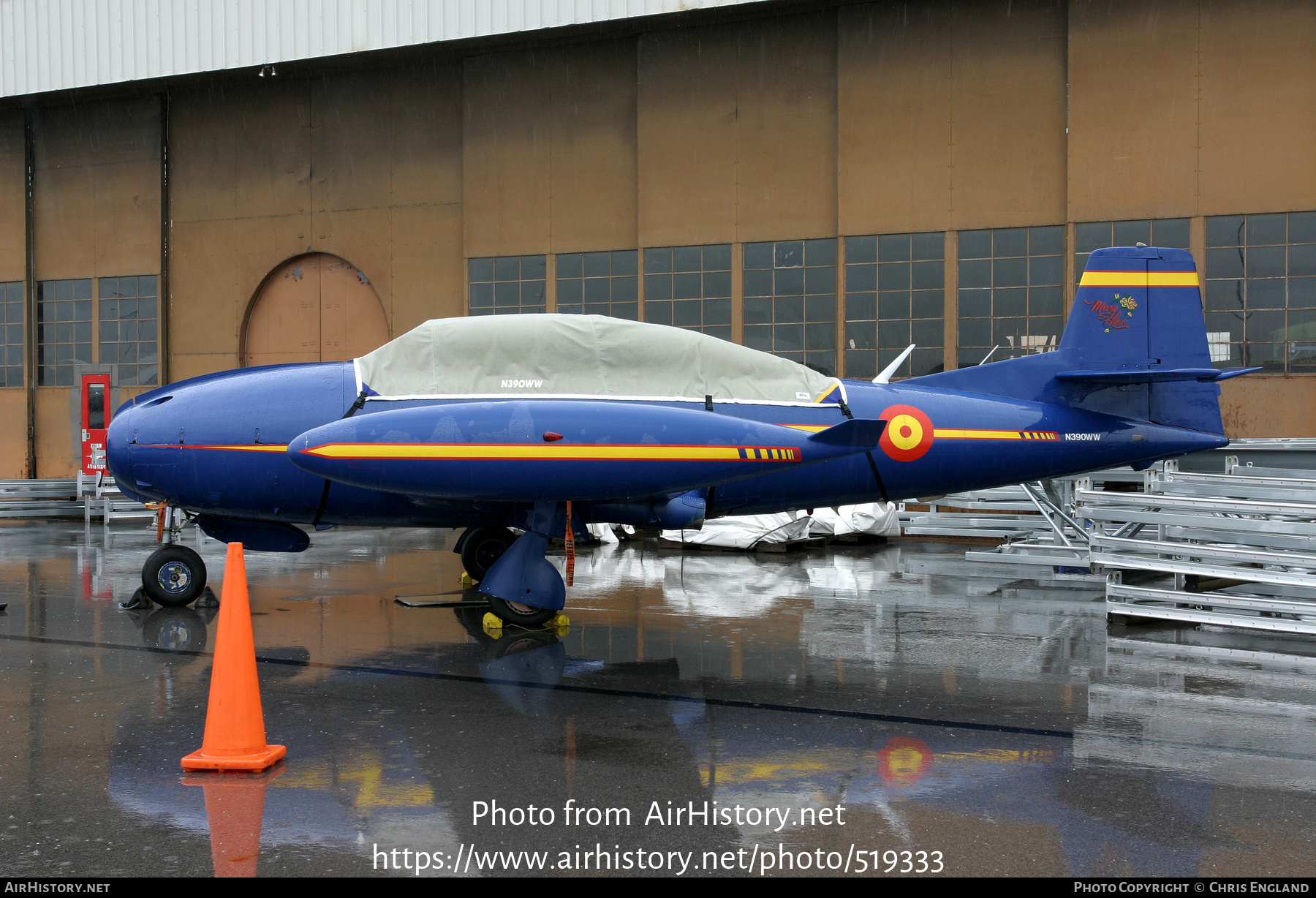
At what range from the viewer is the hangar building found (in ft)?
52.3

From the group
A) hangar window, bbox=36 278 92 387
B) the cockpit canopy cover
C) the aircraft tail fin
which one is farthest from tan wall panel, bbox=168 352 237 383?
the aircraft tail fin

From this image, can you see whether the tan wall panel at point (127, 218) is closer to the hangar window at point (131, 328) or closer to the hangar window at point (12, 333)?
the hangar window at point (131, 328)

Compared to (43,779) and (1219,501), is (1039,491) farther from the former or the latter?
(43,779)

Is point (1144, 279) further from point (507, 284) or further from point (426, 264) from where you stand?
point (426, 264)

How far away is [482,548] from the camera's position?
35.7 feet

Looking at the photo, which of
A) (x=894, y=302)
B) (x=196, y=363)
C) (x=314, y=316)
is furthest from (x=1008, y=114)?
(x=196, y=363)

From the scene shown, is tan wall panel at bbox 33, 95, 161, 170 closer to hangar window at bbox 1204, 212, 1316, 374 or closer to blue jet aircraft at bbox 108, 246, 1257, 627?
blue jet aircraft at bbox 108, 246, 1257, 627

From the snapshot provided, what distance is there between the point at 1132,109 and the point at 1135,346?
883cm

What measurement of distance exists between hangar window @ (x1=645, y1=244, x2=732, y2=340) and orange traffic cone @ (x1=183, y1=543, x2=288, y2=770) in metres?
13.9

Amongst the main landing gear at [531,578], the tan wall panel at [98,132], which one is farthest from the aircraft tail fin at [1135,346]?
the tan wall panel at [98,132]

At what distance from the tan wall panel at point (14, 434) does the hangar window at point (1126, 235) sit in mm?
22035

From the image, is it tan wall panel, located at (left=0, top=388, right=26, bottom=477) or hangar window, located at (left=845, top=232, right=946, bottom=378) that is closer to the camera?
hangar window, located at (left=845, top=232, right=946, bottom=378)

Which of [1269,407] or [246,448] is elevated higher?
[1269,407]

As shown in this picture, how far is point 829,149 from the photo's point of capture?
17.9 metres
